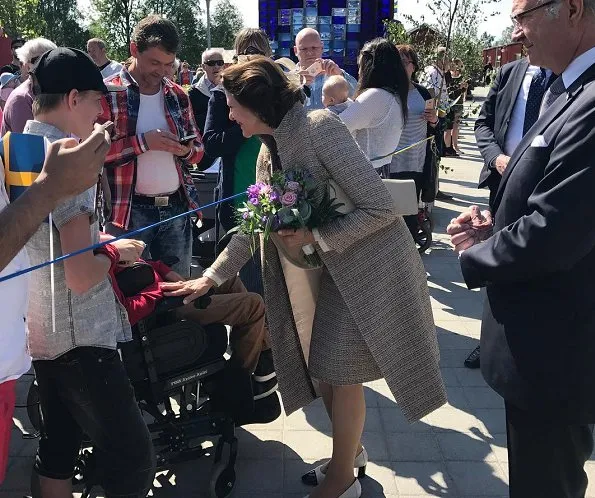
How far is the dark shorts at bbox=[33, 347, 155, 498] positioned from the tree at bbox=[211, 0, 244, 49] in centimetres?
6225

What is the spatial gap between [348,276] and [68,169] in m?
Answer: 1.25

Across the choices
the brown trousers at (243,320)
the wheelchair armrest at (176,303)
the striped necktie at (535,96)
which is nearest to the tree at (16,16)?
the striped necktie at (535,96)

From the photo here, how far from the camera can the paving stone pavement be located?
2904mm

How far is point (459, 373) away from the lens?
4.09m

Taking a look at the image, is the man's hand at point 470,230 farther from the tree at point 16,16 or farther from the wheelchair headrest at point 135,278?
the tree at point 16,16

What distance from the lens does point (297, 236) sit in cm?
240

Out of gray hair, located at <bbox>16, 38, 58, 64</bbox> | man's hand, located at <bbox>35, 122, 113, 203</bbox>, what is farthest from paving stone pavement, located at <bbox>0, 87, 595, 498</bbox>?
gray hair, located at <bbox>16, 38, 58, 64</bbox>

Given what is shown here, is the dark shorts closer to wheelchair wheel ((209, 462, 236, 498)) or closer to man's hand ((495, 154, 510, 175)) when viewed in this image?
wheelchair wheel ((209, 462, 236, 498))

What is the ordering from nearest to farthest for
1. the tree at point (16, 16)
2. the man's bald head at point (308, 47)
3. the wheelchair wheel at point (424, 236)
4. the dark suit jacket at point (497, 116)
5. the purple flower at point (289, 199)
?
the purple flower at point (289, 199) → the dark suit jacket at point (497, 116) → the man's bald head at point (308, 47) → the wheelchair wheel at point (424, 236) → the tree at point (16, 16)

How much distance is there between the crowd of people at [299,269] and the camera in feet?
5.72

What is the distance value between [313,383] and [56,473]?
1154 mm

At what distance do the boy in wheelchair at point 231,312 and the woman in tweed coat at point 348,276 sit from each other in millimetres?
130

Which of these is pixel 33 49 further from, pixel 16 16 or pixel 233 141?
pixel 16 16

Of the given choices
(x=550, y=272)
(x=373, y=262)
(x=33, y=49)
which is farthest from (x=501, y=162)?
(x=33, y=49)
